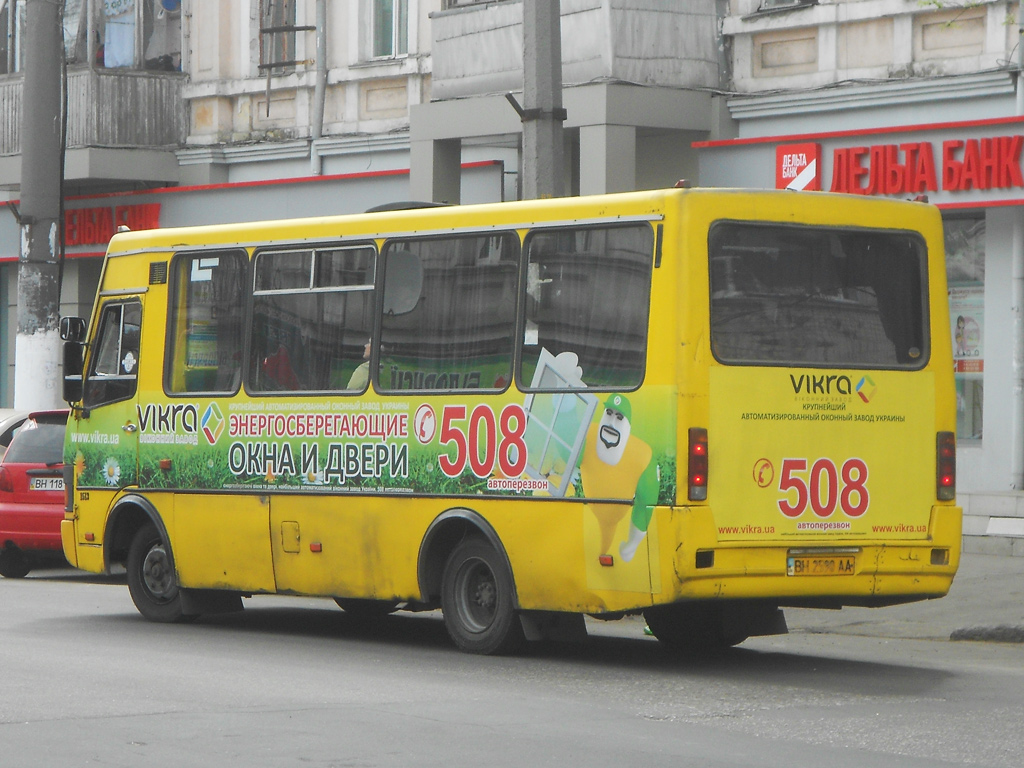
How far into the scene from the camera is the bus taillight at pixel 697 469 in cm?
1008

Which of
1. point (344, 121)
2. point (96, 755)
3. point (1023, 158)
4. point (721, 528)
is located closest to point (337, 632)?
point (721, 528)

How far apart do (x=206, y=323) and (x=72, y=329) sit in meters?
1.34

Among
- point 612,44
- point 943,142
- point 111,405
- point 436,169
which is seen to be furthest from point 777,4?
point 111,405

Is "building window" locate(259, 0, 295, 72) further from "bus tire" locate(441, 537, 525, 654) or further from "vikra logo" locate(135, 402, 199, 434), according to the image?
"bus tire" locate(441, 537, 525, 654)

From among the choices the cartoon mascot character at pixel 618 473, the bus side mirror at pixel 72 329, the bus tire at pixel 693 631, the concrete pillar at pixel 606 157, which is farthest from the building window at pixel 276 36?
the cartoon mascot character at pixel 618 473

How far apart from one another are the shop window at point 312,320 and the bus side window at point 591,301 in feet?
4.51

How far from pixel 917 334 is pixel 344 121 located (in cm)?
1412

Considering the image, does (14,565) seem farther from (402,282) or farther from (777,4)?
→ (777,4)

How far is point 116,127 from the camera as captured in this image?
25688 millimetres

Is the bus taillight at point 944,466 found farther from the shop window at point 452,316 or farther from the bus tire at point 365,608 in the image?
the bus tire at point 365,608

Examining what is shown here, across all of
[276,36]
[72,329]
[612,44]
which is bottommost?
[72,329]

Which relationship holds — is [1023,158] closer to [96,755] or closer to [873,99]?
[873,99]

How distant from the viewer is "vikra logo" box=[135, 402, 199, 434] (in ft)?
42.5

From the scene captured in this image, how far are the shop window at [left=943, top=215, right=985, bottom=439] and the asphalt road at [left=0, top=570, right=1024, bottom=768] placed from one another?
20.8 ft
